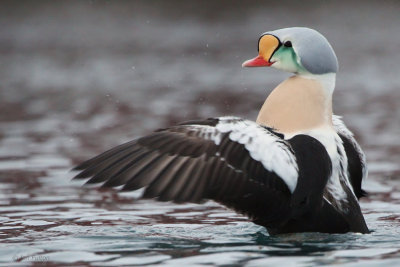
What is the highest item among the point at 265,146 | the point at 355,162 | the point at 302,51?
the point at 302,51

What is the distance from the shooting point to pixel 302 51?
6.14 m

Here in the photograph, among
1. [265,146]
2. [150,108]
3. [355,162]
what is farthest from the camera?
[150,108]

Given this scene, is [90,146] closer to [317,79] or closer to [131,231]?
[131,231]

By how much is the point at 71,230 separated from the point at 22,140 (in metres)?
4.99

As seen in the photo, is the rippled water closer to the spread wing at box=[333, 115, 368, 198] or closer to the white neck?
the spread wing at box=[333, 115, 368, 198]

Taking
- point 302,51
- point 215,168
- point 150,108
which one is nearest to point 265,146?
point 215,168

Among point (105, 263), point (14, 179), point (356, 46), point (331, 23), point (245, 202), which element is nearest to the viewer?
point (105, 263)

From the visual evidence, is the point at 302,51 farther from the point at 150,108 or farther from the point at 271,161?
the point at 150,108

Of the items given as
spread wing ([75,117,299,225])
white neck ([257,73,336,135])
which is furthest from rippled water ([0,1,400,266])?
white neck ([257,73,336,135])

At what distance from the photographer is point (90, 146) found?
10.9 metres

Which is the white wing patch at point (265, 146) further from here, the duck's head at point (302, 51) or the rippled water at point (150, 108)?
the duck's head at point (302, 51)

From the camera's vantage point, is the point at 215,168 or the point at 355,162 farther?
the point at 355,162

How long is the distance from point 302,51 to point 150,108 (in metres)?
8.27

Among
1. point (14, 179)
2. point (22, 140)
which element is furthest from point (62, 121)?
point (14, 179)
